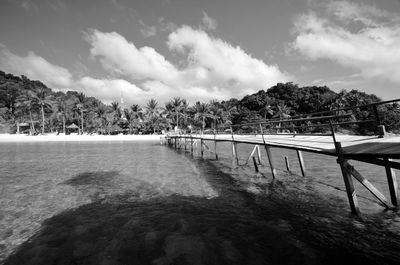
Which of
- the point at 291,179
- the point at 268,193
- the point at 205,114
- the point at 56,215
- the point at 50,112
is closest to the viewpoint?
the point at 56,215

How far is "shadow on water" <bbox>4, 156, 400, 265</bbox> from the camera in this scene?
4.36 metres

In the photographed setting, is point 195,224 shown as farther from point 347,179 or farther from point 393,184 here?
point 393,184

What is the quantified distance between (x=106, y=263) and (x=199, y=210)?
3.22 m

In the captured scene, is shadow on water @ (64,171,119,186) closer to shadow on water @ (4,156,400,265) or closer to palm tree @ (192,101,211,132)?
shadow on water @ (4,156,400,265)

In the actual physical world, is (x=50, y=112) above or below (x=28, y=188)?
above

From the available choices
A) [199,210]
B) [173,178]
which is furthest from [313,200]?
[173,178]

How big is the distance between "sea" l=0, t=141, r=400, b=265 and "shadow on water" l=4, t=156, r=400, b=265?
0.02 metres

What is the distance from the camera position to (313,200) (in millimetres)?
7695

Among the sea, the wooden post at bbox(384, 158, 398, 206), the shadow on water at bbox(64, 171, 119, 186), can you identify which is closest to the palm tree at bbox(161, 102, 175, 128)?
the shadow on water at bbox(64, 171, 119, 186)

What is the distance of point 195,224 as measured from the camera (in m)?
5.91

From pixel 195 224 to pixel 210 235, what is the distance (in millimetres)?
721

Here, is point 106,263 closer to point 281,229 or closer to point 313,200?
point 281,229

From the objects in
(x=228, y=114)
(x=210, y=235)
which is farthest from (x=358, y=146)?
(x=228, y=114)

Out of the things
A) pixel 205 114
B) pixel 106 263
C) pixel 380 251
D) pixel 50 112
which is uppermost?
pixel 50 112
